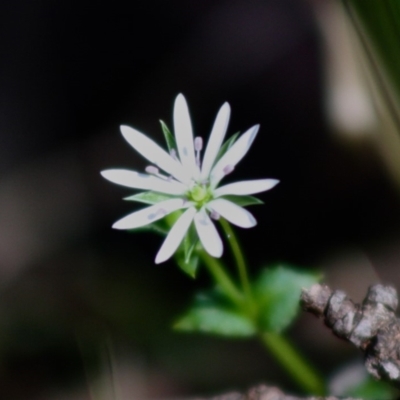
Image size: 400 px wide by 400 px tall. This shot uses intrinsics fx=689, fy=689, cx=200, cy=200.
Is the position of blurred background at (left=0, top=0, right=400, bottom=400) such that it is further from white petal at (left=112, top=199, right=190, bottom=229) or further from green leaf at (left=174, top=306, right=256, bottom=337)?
white petal at (left=112, top=199, right=190, bottom=229)

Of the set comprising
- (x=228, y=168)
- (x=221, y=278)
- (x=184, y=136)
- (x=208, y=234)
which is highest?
(x=184, y=136)

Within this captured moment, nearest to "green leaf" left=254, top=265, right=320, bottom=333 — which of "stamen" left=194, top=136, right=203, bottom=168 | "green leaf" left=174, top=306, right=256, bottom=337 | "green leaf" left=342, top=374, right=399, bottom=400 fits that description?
"green leaf" left=174, top=306, right=256, bottom=337

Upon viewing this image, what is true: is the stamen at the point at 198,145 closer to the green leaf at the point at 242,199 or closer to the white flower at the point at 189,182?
the white flower at the point at 189,182

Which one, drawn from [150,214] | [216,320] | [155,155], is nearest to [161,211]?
[150,214]

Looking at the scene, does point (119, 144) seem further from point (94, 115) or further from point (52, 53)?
point (52, 53)

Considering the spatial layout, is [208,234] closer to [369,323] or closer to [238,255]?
[238,255]

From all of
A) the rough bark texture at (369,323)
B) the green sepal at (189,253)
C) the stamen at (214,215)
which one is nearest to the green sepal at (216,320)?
the green sepal at (189,253)

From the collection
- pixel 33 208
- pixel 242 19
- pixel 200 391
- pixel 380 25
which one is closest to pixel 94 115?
pixel 33 208
